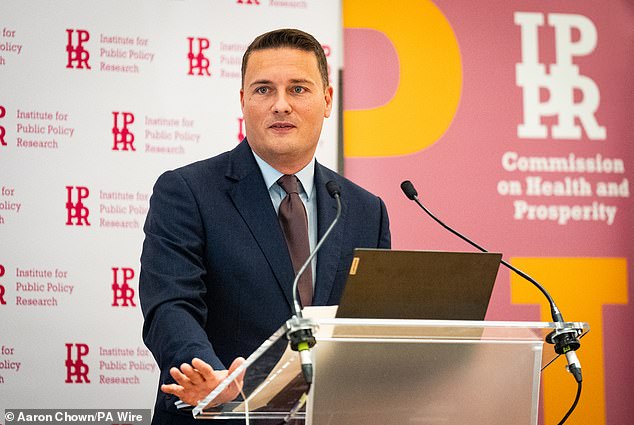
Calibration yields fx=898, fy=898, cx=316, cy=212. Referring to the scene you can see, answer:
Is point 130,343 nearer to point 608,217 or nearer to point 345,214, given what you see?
Result: point 345,214

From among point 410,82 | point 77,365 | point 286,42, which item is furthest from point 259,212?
point 410,82

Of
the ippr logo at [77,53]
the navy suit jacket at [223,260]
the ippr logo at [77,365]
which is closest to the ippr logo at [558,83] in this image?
the ippr logo at [77,53]

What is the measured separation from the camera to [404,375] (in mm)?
1698

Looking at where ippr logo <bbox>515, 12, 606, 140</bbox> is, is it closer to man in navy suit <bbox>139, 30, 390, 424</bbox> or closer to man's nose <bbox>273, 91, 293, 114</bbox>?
man in navy suit <bbox>139, 30, 390, 424</bbox>

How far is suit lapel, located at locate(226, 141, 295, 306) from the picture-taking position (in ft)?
7.93

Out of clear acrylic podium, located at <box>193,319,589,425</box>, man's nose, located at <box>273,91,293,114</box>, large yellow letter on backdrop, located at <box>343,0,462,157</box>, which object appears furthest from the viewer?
large yellow letter on backdrop, located at <box>343,0,462,157</box>

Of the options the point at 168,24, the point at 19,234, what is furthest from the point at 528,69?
the point at 19,234

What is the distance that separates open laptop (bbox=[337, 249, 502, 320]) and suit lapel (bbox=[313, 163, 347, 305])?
2.18ft

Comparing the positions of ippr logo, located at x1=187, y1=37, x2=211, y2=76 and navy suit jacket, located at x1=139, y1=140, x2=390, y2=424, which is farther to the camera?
ippr logo, located at x1=187, y1=37, x2=211, y2=76

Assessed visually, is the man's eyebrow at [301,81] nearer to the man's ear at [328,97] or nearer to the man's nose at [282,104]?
the man's nose at [282,104]

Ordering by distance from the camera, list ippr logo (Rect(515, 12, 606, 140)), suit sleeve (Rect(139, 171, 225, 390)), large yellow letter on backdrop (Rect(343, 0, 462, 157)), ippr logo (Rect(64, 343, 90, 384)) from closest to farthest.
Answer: suit sleeve (Rect(139, 171, 225, 390)), ippr logo (Rect(64, 343, 90, 384)), large yellow letter on backdrop (Rect(343, 0, 462, 157)), ippr logo (Rect(515, 12, 606, 140))

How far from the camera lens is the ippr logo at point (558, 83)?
179 inches

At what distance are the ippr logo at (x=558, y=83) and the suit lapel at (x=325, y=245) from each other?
6.99 ft

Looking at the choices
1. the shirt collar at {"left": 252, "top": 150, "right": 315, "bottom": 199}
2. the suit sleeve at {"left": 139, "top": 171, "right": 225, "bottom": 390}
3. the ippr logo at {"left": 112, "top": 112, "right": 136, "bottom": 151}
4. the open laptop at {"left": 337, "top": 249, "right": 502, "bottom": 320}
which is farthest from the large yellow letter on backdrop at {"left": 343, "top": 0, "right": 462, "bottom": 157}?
the open laptop at {"left": 337, "top": 249, "right": 502, "bottom": 320}
